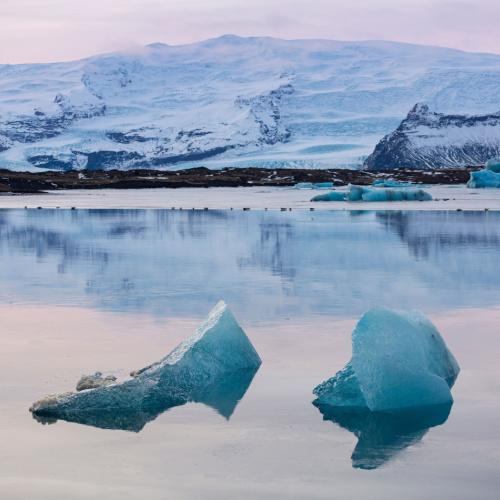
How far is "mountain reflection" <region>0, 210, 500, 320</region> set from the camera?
13.1 metres

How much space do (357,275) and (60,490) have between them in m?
10.8

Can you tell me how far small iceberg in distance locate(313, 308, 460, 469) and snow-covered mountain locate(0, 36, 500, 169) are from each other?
295 feet

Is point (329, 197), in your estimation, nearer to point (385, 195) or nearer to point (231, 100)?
point (385, 195)

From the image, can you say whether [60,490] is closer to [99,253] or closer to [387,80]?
[99,253]

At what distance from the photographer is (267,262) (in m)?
18.5

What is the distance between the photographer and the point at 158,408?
737cm

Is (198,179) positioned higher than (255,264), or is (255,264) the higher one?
(255,264)

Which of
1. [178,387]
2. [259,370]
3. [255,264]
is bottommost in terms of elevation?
[255,264]

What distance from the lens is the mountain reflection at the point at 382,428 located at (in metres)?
6.27

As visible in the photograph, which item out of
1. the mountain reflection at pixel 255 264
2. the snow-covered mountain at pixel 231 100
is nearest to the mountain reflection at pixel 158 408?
the mountain reflection at pixel 255 264

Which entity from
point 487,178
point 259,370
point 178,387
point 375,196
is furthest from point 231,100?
point 178,387

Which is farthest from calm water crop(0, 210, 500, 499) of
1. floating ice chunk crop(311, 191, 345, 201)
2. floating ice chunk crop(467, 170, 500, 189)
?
floating ice chunk crop(467, 170, 500, 189)

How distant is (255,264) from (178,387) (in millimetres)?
10352

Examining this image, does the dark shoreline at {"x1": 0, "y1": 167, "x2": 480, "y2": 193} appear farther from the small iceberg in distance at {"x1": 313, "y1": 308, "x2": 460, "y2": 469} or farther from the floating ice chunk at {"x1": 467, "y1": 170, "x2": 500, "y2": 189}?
the small iceberg in distance at {"x1": 313, "y1": 308, "x2": 460, "y2": 469}
